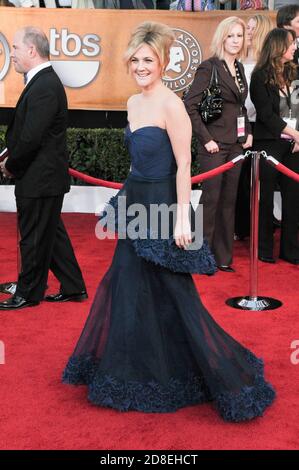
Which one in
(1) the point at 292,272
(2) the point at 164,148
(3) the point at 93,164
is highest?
(2) the point at 164,148

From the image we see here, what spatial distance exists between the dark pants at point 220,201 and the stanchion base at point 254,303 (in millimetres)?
929

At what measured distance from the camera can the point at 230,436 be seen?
340 centimetres

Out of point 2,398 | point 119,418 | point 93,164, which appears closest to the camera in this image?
point 119,418

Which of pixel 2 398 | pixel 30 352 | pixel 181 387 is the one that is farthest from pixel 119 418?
pixel 30 352

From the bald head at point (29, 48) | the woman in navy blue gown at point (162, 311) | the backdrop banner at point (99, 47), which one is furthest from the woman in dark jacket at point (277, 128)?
the woman in navy blue gown at point (162, 311)

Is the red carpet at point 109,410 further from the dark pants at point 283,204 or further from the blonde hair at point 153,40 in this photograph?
the blonde hair at point 153,40

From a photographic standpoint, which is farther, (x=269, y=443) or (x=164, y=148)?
(x=164, y=148)

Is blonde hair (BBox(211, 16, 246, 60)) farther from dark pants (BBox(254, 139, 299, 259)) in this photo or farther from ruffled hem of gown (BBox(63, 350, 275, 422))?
ruffled hem of gown (BBox(63, 350, 275, 422))

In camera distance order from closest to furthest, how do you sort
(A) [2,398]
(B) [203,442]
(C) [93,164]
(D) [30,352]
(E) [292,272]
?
(B) [203,442], (A) [2,398], (D) [30,352], (E) [292,272], (C) [93,164]

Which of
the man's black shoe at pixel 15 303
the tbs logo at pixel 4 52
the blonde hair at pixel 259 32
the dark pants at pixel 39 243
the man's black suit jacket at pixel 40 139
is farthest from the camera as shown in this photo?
the tbs logo at pixel 4 52

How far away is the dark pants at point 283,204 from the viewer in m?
6.73

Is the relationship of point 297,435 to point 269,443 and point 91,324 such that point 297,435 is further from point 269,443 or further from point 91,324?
point 91,324

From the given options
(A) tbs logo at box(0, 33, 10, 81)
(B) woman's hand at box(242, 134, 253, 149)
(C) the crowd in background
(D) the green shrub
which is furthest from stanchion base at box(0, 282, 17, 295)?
(C) the crowd in background

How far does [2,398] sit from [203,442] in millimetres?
1065
